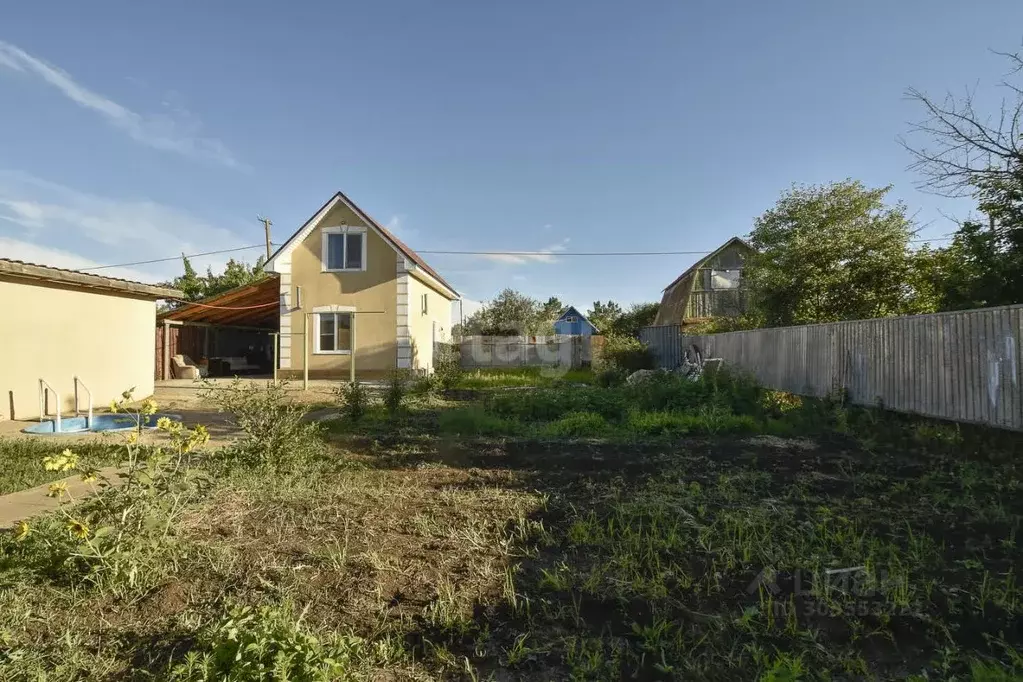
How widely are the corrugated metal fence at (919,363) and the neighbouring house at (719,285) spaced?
38.7 feet

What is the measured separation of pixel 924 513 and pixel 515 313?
95.7 ft

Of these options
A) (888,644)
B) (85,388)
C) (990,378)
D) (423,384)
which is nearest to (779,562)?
(888,644)

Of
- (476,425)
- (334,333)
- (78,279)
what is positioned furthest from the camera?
(334,333)

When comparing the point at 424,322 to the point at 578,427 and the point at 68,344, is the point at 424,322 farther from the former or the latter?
the point at 578,427

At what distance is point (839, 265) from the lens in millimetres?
16328

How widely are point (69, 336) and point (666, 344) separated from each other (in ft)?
57.1

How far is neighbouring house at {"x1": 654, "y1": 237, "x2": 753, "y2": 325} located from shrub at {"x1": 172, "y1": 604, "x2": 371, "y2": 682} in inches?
907

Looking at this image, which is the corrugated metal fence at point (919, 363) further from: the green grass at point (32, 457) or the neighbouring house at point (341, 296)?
the neighbouring house at point (341, 296)

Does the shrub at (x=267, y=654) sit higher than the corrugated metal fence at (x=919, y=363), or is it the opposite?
the corrugated metal fence at (x=919, y=363)

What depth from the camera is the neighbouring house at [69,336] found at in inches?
361

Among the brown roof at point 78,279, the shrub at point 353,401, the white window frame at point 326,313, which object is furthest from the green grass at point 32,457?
the white window frame at point 326,313

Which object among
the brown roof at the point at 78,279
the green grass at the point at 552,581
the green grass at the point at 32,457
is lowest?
the green grass at the point at 552,581

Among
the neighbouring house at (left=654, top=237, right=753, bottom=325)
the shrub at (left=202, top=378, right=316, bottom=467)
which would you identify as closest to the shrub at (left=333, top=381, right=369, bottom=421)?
the shrub at (left=202, top=378, right=316, bottom=467)

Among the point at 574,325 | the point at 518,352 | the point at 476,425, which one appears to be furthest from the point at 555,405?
the point at 574,325
